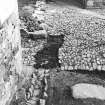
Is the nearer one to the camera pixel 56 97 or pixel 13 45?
pixel 13 45

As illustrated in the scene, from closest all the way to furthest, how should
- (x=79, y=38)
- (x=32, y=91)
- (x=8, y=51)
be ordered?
(x=8, y=51) → (x=32, y=91) → (x=79, y=38)

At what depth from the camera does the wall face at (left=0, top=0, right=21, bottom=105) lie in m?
4.01

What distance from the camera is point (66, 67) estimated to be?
22.0 feet

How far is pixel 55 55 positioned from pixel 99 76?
1.83 meters

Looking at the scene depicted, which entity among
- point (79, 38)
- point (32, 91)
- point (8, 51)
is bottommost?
point (32, 91)

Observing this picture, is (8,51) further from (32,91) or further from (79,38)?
(79,38)

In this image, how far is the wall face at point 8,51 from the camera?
4.01 meters

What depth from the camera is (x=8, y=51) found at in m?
4.39

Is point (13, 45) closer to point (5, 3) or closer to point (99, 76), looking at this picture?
point (5, 3)

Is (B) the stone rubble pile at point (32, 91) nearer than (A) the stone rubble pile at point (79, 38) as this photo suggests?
Yes

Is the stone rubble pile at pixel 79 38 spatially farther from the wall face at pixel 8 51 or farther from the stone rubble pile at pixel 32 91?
the wall face at pixel 8 51

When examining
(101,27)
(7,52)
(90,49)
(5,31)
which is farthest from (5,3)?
(101,27)

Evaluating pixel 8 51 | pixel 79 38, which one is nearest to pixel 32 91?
pixel 8 51

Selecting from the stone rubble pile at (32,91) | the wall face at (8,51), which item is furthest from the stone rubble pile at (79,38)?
the wall face at (8,51)
